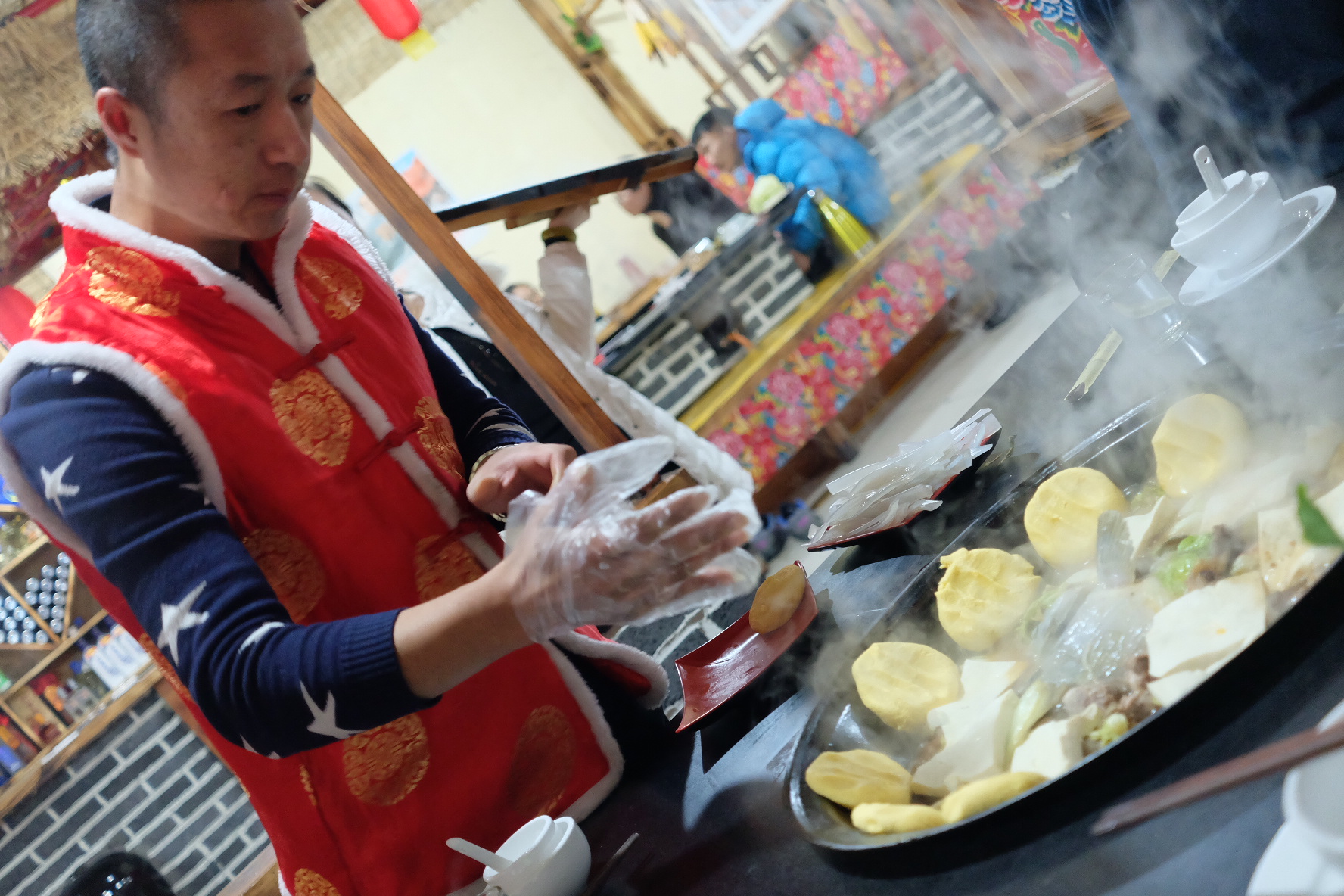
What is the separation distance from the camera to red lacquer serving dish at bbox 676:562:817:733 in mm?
1318

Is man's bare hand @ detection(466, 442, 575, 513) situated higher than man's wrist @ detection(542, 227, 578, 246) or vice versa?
man's wrist @ detection(542, 227, 578, 246)

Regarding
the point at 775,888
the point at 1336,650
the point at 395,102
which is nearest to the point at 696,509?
the point at 775,888

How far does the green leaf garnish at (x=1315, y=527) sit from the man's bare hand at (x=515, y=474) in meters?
0.89

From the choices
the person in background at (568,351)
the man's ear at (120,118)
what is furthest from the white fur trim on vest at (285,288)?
the person in background at (568,351)

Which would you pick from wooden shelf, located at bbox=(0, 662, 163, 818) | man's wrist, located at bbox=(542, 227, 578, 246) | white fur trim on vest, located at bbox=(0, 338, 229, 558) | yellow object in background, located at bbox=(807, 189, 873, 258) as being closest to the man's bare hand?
white fur trim on vest, located at bbox=(0, 338, 229, 558)

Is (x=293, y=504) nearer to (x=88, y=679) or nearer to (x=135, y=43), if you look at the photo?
(x=135, y=43)

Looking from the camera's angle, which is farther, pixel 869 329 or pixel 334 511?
pixel 869 329

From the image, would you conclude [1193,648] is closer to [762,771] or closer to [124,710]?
[762,771]

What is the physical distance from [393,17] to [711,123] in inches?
111

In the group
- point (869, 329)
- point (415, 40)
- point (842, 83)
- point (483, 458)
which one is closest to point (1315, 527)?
point (483, 458)

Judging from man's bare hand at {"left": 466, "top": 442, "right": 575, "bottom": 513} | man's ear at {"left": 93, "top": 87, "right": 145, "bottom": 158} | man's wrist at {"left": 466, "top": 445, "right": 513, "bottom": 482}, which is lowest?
man's bare hand at {"left": 466, "top": 442, "right": 575, "bottom": 513}

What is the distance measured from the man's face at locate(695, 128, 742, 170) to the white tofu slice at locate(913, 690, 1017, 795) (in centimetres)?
535

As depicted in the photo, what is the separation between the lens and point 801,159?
5.20 m

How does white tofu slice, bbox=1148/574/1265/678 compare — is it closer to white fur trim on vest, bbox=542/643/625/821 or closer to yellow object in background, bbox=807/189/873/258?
white fur trim on vest, bbox=542/643/625/821
